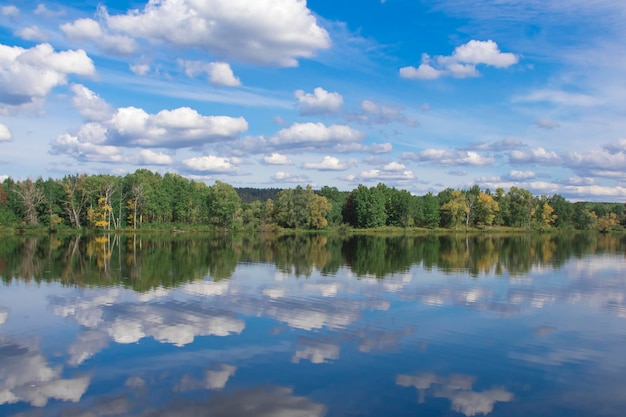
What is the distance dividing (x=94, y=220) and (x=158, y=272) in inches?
2414

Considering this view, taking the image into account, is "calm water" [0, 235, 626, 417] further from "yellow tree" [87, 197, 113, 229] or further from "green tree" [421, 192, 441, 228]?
"green tree" [421, 192, 441, 228]

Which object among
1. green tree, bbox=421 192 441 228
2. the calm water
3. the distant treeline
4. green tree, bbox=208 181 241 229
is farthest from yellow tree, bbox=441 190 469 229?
the calm water

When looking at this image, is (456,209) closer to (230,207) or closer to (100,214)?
(230,207)

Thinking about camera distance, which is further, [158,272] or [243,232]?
[243,232]

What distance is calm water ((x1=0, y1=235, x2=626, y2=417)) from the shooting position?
11.0 m

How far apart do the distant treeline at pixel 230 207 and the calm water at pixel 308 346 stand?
61.7 metres

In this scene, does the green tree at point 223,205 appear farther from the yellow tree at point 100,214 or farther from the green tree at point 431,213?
the green tree at point 431,213

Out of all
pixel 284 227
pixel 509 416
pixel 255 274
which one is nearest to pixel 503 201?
pixel 284 227

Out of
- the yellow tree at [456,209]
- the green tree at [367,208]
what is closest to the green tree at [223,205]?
the green tree at [367,208]

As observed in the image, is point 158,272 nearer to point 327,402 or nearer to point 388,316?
point 388,316

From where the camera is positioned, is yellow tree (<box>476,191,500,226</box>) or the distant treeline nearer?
the distant treeline

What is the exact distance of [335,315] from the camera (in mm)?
18984

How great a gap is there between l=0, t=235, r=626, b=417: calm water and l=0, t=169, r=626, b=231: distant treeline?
202 feet

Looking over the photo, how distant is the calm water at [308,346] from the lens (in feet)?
36.0
